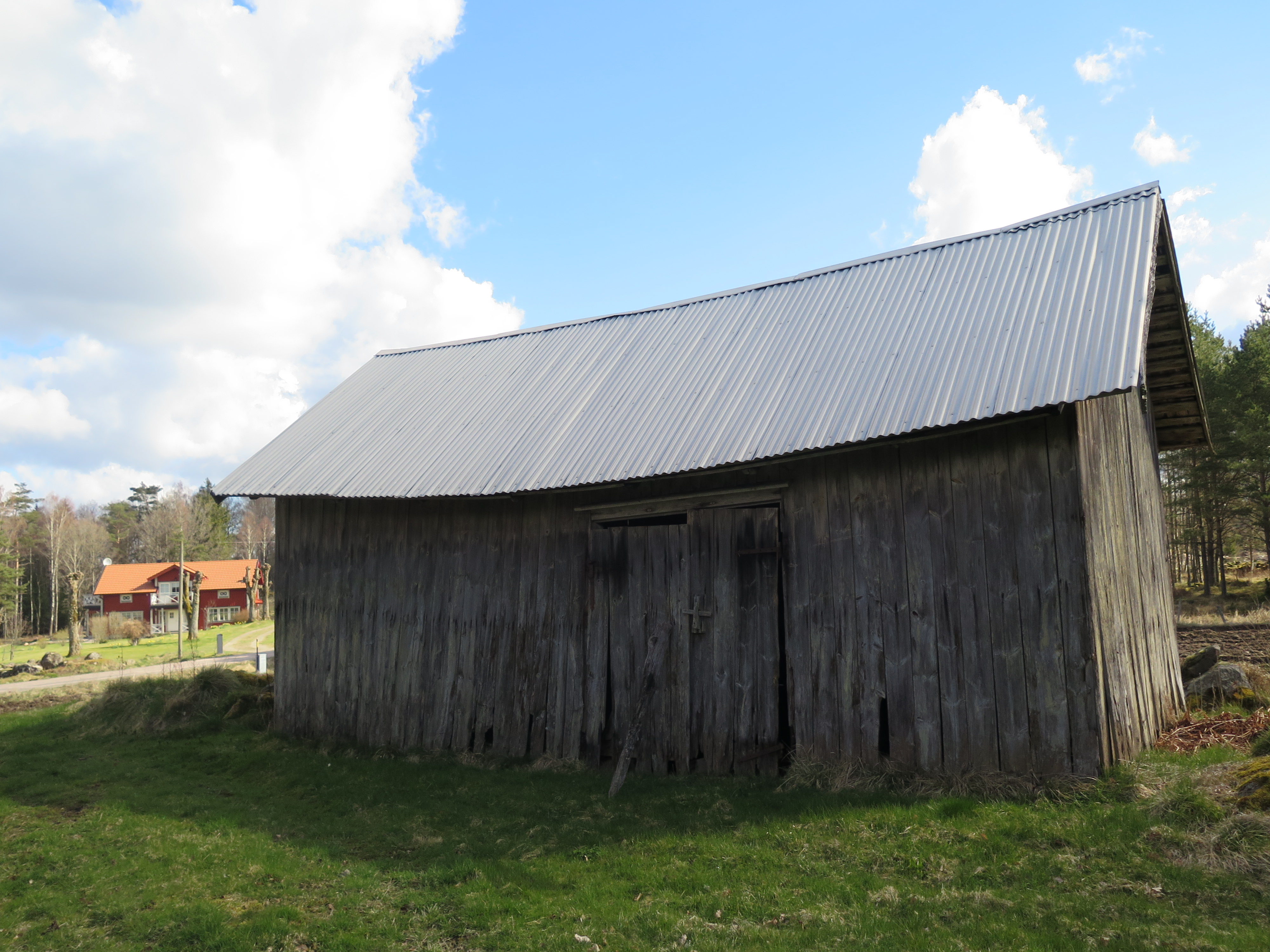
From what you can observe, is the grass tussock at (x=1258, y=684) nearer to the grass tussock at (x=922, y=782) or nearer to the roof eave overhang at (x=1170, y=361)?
the roof eave overhang at (x=1170, y=361)

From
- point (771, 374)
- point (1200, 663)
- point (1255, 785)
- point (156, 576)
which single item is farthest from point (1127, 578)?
point (156, 576)

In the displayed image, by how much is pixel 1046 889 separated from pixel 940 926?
1012 mm

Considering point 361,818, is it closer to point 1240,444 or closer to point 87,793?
point 87,793

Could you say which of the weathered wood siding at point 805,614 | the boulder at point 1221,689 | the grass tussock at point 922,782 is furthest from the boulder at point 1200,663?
the grass tussock at point 922,782

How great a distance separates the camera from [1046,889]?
5977 millimetres

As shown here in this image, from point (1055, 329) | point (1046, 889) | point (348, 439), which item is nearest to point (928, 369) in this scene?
point (1055, 329)

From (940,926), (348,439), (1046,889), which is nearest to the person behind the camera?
(940,926)

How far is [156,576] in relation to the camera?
216 ft

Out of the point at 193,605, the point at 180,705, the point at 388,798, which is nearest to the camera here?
the point at 388,798

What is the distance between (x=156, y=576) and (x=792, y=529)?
69410 mm

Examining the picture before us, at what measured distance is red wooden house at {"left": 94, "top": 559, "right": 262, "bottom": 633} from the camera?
211ft

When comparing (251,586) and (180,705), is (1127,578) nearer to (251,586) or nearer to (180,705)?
(180,705)

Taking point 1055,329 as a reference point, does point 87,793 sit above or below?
below

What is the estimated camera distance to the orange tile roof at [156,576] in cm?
6506
